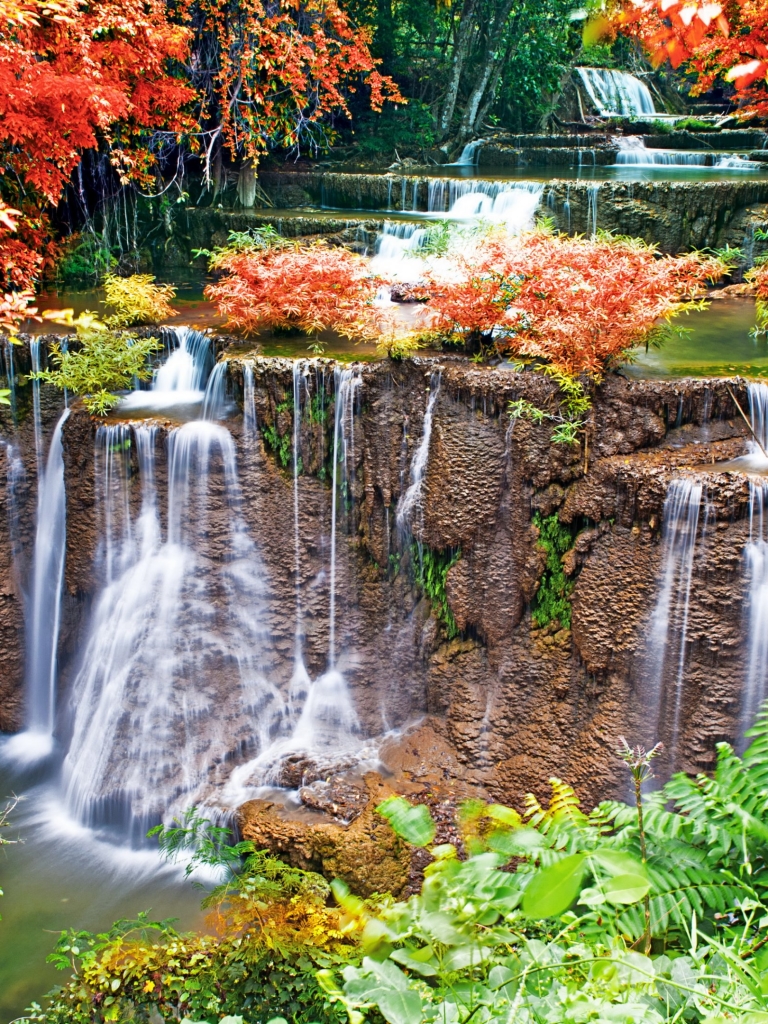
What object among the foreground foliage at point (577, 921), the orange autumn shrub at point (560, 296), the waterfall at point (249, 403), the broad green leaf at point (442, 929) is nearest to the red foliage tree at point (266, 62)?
the waterfall at point (249, 403)

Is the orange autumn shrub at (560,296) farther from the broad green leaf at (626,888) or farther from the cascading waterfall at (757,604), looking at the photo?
the broad green leaf at (626,888)

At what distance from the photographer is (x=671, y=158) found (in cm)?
1527

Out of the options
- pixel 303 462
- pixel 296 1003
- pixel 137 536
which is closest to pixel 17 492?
pixel 137 536

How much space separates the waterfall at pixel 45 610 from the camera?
8.85m

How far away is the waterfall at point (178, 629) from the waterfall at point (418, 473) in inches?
61.4

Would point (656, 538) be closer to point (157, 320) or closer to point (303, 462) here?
point (303, 462)

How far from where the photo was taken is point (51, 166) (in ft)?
34.0

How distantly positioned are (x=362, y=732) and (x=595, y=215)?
7.15 metres

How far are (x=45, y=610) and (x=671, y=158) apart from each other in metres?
13.0

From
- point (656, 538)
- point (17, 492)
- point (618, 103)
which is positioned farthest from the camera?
point (618, 103)

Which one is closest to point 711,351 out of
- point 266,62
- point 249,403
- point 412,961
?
point 249,403

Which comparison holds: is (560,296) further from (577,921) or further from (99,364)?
(577,921)

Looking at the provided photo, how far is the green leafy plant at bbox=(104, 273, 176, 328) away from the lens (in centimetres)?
952

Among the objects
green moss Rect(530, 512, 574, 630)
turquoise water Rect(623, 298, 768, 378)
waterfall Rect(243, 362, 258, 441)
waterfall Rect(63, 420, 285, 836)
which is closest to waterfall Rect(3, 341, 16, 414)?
waterfall Rect(63, 420, 285, 836)
